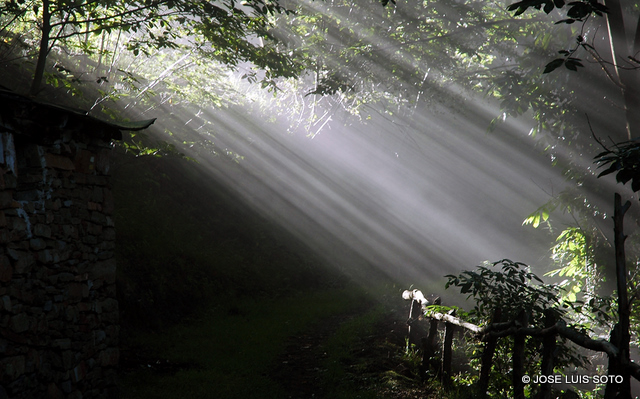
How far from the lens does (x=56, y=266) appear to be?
465cm

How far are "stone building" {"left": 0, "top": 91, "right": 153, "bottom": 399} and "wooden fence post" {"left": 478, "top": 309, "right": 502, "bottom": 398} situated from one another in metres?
4.79

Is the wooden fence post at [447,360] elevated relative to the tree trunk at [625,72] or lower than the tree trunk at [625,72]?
lower

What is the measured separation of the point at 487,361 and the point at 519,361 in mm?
617

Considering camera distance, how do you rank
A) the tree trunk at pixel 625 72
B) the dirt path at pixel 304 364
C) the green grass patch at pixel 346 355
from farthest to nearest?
1. the tree trunk at pixel 625 72
2. the dirt path at pixel 304 364
3. the green grass patch at pixel 346 355

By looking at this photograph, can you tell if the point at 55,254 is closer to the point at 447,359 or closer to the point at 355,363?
the point at 355,363

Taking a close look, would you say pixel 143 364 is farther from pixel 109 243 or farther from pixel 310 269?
pixel 310 269

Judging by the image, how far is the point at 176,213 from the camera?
539 inches

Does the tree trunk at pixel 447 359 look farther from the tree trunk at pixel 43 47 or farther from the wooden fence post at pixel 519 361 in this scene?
the tree trunk at pixel 43 47

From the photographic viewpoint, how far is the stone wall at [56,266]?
4.10 meters

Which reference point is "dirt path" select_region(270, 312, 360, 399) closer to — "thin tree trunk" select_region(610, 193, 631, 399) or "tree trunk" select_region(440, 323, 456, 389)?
"tree trunk" select_region(440, 323, 456, 389)

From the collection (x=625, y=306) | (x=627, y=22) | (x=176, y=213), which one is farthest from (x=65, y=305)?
(x=627, y=22)

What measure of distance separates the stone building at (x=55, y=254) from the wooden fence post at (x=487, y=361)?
15.7 ft

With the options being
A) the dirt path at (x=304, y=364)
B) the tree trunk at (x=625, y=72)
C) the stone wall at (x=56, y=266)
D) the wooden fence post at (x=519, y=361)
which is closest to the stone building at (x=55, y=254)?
the stone wall at (x=56, y=266)

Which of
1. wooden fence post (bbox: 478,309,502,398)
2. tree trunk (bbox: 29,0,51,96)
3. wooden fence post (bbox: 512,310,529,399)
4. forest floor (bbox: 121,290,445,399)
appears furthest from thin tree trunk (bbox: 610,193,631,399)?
tree trunk (bbox: 29,0,51,96)
